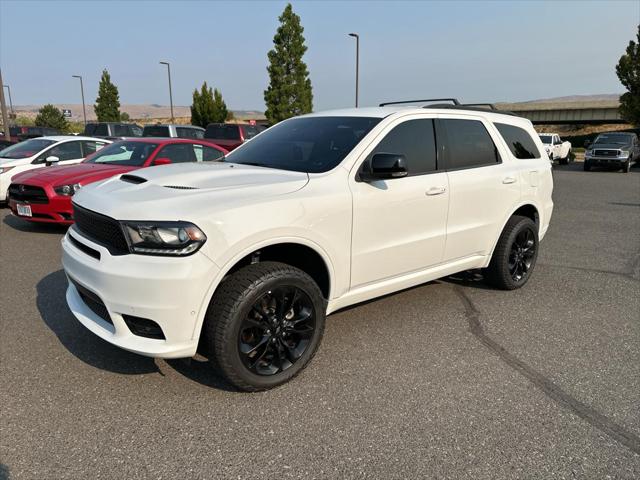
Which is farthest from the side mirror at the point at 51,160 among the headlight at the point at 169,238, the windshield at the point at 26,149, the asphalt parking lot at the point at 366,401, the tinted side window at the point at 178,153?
the headlight at the point at 169,238

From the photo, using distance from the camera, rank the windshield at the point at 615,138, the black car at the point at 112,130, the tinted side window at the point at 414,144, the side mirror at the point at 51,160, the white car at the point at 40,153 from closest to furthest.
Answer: the tinted side window at the point at 414,144
the side mirror at the point at 51,160
the white car at the point at 40,153
the black car at the point at 112,130
the windshield at the point at 615,138

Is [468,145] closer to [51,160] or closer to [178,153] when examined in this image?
[178,153]

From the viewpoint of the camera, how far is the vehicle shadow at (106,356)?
3.21 meters

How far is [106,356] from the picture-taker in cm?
344

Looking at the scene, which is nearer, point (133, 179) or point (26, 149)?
point (133, 179)

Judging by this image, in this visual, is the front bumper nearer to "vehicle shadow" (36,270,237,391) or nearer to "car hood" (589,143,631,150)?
"vehicle shadow" (36,270,237,391)

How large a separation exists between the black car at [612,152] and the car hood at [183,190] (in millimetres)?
21809

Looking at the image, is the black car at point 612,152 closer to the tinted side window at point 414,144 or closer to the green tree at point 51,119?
the tinted side window at point 414,144

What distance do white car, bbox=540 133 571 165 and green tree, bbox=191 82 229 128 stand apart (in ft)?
106

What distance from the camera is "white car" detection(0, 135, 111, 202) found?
9328mm

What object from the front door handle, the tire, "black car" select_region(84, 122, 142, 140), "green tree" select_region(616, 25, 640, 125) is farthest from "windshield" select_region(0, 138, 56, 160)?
"green tree" select_region(616, 25, 640, 125)

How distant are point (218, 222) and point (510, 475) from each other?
6.45 ft

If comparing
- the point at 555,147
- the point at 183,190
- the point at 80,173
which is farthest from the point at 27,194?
the point at 555,147

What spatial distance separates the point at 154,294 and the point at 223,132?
15045mm
